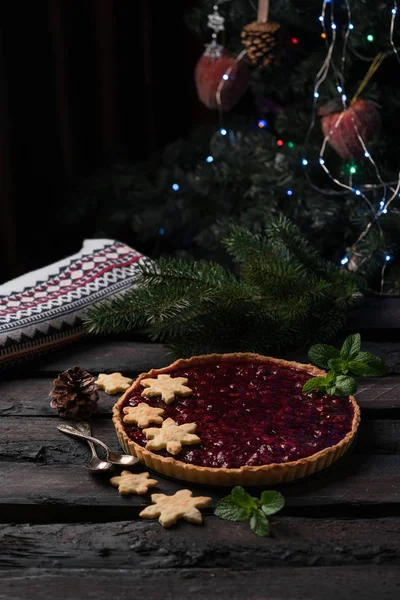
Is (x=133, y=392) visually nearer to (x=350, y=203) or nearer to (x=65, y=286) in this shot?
(x=65, y=286)

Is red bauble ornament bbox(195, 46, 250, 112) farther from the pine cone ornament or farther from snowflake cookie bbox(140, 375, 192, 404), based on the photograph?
snowflake cookie bbox(140, 375, 192, 404)

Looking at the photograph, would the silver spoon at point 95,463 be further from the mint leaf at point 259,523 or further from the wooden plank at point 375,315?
the wooden plank at point 375,315

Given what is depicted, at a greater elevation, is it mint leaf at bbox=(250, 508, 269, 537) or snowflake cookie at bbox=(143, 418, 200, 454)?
snowflake cookie at bbox=(143, 418, 200, 454)

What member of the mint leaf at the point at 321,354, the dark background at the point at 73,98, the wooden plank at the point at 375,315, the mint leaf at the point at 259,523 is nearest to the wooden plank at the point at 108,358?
the mint leaf at the point at 321,354

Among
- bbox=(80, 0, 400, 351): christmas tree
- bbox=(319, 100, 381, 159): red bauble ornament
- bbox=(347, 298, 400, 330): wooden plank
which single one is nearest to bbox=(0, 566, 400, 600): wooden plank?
bbox=(80, 0, 400, 351): christmas tree

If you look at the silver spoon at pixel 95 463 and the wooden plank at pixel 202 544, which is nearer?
the wooden plank at pixel 202 544
